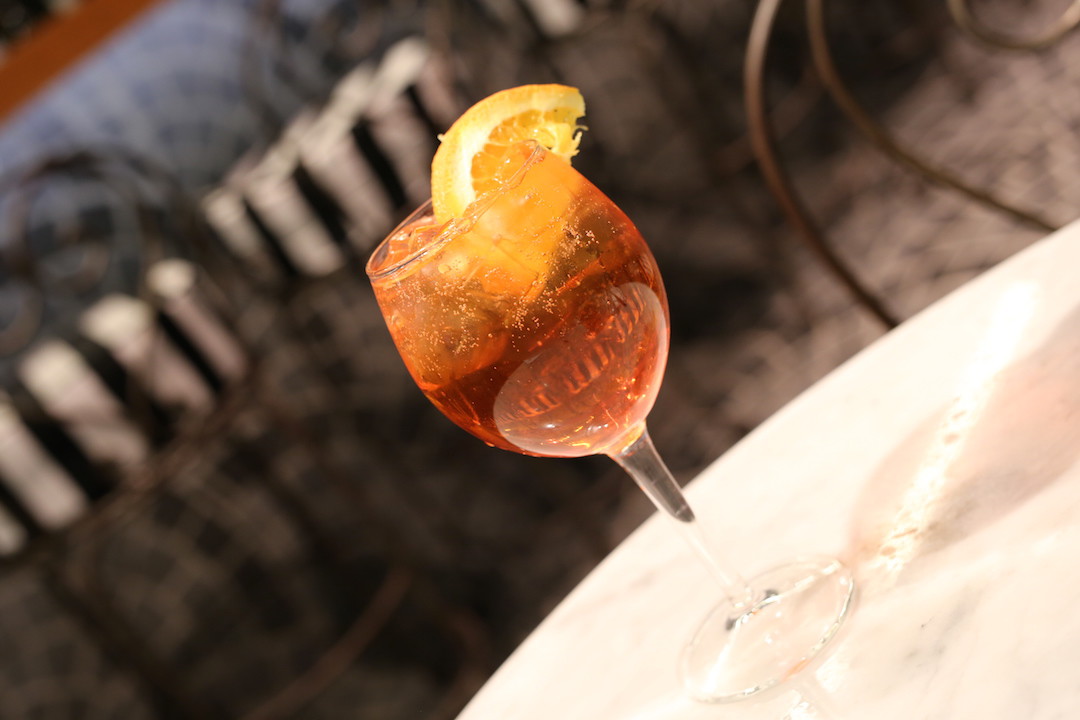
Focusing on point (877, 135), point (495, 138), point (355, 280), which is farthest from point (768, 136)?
point (355, 280)

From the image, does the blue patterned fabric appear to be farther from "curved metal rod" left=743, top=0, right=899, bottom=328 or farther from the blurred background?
"curved metal rod" left=743, top=0, right=899, bottom=328

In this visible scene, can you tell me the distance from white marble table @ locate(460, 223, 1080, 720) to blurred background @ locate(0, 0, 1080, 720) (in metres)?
1.17

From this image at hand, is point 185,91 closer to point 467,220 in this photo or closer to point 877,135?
point 877,135

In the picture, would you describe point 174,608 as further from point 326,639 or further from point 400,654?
point 400,654

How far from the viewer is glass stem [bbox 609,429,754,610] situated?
0.48m

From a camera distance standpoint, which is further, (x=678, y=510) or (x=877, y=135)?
(x=877, y=135)

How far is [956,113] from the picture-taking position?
93.7 inches

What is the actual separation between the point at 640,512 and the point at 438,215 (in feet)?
5.00

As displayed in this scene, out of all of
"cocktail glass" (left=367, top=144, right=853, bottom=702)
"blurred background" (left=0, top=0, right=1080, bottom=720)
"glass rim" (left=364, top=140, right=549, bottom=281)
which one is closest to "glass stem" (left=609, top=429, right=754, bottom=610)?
"cocktail glass" (left=367, top=144, right=853, bottom=702)

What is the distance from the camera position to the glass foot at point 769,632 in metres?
0.45

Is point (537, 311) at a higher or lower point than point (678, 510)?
higher

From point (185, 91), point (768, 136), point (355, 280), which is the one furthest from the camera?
point (185, 91)

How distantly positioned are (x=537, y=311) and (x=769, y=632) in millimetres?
175

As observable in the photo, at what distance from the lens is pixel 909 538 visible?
46 centimetres
